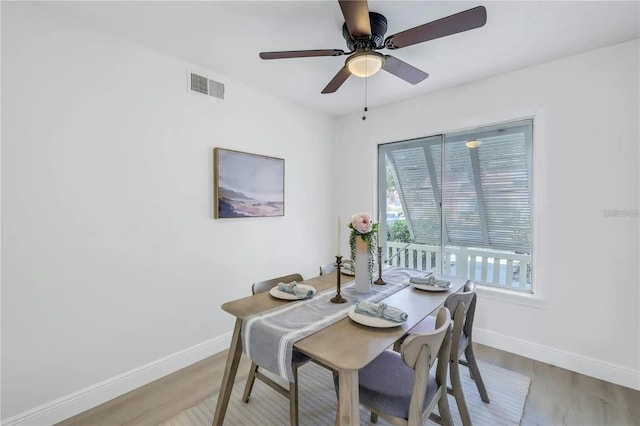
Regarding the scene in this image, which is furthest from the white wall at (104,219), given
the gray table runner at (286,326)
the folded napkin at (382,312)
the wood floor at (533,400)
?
the folded napkin at (382,312)

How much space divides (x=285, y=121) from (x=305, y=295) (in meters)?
2.22

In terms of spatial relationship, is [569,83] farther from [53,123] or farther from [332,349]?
[53,123]

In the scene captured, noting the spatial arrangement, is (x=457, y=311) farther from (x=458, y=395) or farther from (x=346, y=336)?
(x=346, y=336)

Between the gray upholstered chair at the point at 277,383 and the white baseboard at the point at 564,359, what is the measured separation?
2023 mm

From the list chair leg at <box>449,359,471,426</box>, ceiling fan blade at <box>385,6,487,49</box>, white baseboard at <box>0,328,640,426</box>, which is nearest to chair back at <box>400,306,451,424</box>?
chair leg at <box>449,359,471,426</box>

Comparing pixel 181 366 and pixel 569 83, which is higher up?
pixel 569 83

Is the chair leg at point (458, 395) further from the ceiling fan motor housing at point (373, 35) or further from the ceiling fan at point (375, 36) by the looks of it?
the ceiling fan motor housing at point (373, 35)

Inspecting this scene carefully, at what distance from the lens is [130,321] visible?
216cm

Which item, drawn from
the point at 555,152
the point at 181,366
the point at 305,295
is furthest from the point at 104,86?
the point at 555,152

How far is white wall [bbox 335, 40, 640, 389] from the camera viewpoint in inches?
85.1

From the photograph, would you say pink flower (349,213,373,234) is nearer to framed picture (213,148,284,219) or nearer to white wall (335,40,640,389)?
framed picture (213,148,284,219)

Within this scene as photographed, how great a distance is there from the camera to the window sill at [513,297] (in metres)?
2.54

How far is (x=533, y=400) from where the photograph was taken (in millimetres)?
2000

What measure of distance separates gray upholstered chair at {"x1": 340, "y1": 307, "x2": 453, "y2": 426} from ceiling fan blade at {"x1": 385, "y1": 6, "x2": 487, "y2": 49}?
142 cm
